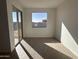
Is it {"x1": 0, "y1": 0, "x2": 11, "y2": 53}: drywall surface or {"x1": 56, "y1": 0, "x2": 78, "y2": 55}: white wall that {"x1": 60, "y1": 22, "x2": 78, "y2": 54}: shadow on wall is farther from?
{"x1": 0, "y1": 0, "x2": 11, "y2": 53}: drywall surface

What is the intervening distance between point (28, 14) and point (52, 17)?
1.78 metres

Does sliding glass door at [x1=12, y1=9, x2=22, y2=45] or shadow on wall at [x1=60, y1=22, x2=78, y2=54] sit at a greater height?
sliding glass door at [x1=12, y1=9, x2=22, y2=45]

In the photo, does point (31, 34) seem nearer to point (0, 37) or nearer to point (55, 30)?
point (55, 30)

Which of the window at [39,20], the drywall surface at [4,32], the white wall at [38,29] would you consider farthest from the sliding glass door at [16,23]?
the window at [39,20]

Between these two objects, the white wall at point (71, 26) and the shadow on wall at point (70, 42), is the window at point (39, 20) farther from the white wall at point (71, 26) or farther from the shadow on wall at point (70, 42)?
the shadow on wall at point (70, 42)

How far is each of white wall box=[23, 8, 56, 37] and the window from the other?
0.24 metres

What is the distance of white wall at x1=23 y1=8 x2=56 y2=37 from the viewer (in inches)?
296

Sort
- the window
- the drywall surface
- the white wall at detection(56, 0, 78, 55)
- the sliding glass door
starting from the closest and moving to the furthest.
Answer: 1. the drywall surface
2. the white wall at detection(56, 0, 78, 55)
3. the sliding glass door
4. the window

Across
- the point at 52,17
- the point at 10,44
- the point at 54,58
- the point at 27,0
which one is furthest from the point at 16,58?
the point at 52,17

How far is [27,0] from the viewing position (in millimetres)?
5070

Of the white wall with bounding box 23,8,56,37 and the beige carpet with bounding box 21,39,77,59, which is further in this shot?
the white wall with bounding box 23,8,56,37

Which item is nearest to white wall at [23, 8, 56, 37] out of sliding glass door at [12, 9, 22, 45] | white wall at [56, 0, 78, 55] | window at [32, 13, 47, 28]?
window at [32, 13, 47, 28]

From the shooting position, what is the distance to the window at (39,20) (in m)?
7.65

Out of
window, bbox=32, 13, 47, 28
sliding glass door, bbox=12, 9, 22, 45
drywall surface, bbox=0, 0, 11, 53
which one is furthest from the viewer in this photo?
window, bbox=32, 13, 47, 28
